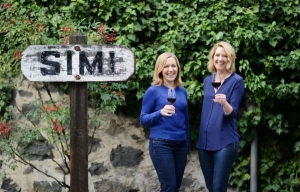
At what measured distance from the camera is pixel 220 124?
4816 mm

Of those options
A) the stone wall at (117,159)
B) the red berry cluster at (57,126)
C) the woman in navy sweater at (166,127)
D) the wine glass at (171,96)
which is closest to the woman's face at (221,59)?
the woman in navy sweater at (166,127)

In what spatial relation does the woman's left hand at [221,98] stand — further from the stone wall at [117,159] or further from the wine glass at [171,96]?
the stone wall at [117,159]

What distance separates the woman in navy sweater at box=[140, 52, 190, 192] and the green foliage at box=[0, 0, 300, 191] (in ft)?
4.06

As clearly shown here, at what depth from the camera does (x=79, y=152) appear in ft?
14.7

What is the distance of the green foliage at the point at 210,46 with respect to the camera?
628 centimetres

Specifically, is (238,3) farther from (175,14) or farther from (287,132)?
(287,132)

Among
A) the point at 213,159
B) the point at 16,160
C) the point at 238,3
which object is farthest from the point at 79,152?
the point at 238,3

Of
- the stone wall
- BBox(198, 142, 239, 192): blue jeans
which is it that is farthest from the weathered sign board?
the stone wall

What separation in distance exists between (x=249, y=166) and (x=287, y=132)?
533 mm

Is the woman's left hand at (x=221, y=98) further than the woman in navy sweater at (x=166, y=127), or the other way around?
the woman in navy sweater at (x=166, y=127)

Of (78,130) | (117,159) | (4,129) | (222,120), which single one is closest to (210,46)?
(117,159)

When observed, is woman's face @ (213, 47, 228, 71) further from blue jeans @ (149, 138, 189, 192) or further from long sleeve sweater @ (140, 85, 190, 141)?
blue jeans @ (149, 138, 189, 192)

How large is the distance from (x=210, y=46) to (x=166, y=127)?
1797 millimetres

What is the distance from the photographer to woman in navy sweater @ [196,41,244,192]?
15.7 feet
